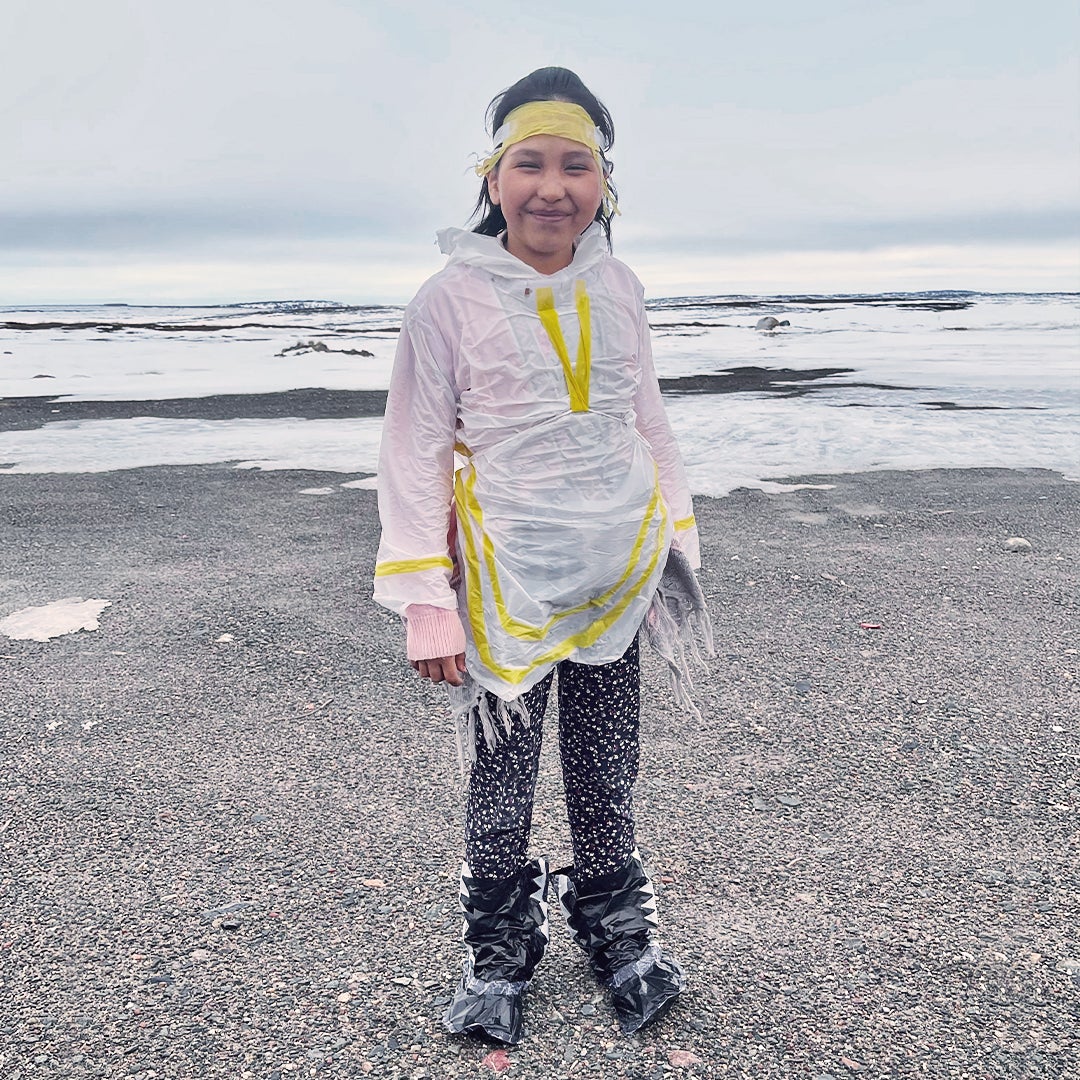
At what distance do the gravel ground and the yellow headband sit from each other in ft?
5.82

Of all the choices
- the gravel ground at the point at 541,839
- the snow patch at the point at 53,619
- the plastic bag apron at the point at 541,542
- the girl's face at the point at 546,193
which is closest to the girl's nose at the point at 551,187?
the girl's face at the point at 546,193

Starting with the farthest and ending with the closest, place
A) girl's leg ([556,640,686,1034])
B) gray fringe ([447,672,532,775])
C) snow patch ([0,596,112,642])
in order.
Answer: snow patch ([0,596,112,642]), girl's leg ([556,640,686,1034]), gray fringe ([447,672,532,775])

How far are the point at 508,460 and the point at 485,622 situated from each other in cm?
33

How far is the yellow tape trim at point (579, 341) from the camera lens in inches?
82.0

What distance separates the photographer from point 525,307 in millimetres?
2076

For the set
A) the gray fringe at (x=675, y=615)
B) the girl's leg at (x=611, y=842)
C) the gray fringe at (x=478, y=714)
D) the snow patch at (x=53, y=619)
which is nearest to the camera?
the gray fringe at (x=478, y=714)

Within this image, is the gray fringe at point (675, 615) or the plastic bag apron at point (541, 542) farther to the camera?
the gray fringe at point (675, 615)

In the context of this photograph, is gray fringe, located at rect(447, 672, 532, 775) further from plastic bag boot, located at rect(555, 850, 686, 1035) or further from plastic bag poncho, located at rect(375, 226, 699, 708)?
plastic bag boot, located at rect(555, 850, 686, 1035)

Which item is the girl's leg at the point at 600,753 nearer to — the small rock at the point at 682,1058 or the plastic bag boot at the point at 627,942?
the plastic bag boot at the point at 627,942

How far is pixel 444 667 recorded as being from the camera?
2051mm

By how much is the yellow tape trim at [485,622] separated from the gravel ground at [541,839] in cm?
77

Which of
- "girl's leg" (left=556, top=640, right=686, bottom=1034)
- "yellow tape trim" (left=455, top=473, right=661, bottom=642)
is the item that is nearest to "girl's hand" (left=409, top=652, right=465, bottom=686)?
"yellow tape trim" (left=455, top=473, right=661, bottom=642)

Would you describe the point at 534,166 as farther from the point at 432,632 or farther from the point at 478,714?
the point at 478,714

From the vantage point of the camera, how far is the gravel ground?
7.06ft
